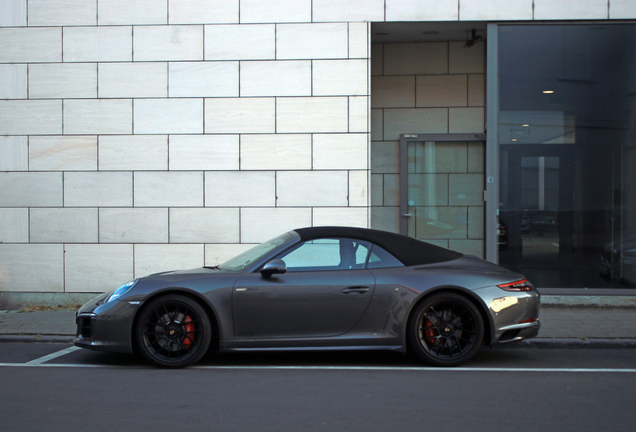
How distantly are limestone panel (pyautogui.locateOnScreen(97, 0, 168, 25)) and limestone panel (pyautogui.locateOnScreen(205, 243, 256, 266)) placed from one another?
3623 millimetres

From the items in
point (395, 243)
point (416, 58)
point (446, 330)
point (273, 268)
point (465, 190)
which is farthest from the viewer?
point (416, 58)

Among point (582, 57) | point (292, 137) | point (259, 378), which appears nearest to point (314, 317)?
point (259, 378)

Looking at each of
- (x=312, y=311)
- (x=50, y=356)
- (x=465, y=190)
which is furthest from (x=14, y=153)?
(x=465, y=190)

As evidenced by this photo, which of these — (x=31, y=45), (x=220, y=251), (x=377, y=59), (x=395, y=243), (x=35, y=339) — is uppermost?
(x=377, y=59)

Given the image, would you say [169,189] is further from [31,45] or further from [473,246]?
[473,246]

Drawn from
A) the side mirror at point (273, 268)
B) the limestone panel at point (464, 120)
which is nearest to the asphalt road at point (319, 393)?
the side mirror at point (273, 268)

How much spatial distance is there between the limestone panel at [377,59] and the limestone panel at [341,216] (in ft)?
9.60

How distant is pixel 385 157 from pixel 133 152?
14.4 feet

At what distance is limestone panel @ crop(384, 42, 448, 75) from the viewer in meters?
10.4

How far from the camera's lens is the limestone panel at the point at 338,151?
9047 millimetres

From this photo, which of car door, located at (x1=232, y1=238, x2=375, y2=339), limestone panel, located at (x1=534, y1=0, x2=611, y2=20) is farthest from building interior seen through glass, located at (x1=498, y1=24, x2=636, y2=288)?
car door, located at (x1=232, y1=238, x2=375, y2=339)

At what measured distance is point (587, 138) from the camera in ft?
30.0

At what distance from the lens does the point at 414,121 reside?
10.5 m

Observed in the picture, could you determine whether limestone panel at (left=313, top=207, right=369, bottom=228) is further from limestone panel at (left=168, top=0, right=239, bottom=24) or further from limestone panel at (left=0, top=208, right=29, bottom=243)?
limestone panel at (left=0, top=208, right=29, bottom=243)
